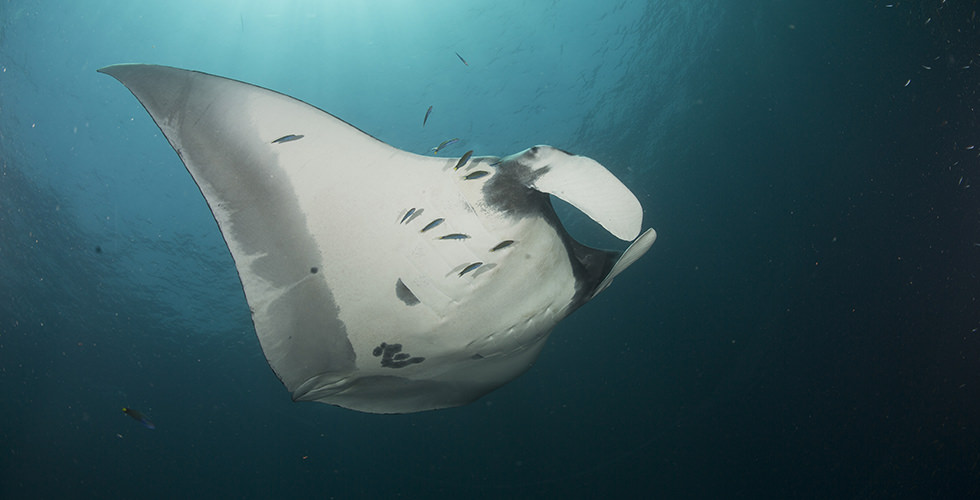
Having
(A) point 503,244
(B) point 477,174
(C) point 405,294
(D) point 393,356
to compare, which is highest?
(B) point 477,174

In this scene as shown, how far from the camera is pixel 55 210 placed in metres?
10.9

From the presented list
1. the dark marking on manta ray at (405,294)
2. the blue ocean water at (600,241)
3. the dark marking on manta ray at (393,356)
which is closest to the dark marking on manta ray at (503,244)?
the dark marking on manta ray at (405,294)

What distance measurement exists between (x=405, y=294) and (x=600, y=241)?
11.9m

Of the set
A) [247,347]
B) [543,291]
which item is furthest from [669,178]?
[247,347]

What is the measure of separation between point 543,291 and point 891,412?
16105 mm

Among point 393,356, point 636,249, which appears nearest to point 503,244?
point 636,249

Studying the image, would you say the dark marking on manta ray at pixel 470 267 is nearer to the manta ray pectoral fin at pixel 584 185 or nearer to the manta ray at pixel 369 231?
the manta ray at pixel 369 231

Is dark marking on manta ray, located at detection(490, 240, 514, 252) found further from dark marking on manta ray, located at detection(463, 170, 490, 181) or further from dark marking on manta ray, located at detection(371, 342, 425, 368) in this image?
dark marking on manta ray, located at detection(371, 342, 425, 368)

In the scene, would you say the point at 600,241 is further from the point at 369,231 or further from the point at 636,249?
the point at 369,231

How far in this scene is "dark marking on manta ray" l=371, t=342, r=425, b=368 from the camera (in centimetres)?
219

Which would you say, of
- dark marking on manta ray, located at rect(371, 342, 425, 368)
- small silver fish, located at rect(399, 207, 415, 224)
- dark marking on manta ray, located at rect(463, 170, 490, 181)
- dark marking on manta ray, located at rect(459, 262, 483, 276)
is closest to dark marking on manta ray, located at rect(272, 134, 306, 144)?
small silver fish, located at rect(399, 207, 415, 224)

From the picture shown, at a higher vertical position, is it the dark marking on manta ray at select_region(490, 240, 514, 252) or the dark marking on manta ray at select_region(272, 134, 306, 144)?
the dark marking on manta ray at select_region(272, 134, 306, 144)

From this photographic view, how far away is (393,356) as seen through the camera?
7.36 ft

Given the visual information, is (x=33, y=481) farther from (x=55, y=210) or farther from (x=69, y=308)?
(x=55, y=210)
